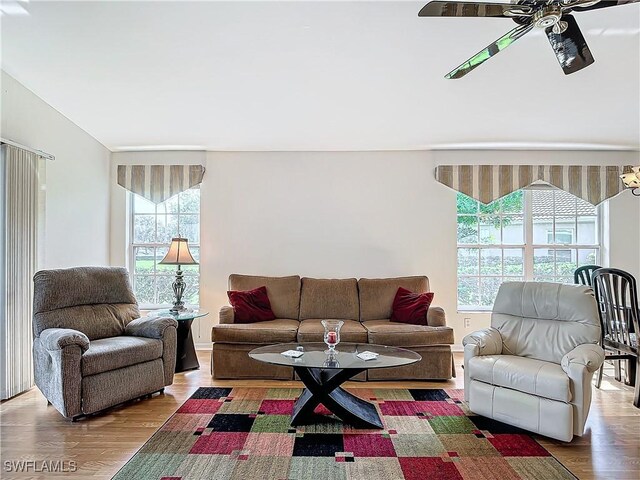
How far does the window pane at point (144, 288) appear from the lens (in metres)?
5.50

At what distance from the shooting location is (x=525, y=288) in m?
3.59

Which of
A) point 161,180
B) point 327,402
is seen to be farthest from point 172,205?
point 327,402

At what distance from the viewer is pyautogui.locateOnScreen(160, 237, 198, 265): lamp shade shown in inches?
176

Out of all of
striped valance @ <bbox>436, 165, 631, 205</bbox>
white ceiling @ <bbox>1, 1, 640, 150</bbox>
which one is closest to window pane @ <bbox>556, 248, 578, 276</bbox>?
striped valance @ <bbox>436, 165, 631, 205</bbox>

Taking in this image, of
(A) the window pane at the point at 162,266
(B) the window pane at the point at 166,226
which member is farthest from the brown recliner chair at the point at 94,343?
(B) the window pane at the point at 166,226

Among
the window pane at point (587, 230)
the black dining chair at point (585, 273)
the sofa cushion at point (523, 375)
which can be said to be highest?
the window pane at point (587, 230)

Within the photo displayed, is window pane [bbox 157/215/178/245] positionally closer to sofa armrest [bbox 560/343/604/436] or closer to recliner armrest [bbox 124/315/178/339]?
recliner armrest [bbox 124/315/178/339]

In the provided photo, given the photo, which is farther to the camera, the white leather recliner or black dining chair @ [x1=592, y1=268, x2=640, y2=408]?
black dining chair @ [x1=592, y1=268, x2=640, y2=408]

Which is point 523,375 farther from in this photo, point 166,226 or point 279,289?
point 166,226

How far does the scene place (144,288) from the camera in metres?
5.52

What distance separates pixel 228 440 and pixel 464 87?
3278 millimetres

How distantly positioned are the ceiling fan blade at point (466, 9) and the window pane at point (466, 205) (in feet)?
11.5

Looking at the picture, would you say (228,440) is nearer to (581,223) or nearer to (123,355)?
(123,355)

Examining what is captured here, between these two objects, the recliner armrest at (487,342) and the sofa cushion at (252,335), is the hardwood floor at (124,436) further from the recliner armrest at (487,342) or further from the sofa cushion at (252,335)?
the recliner armrest at (487,342)
